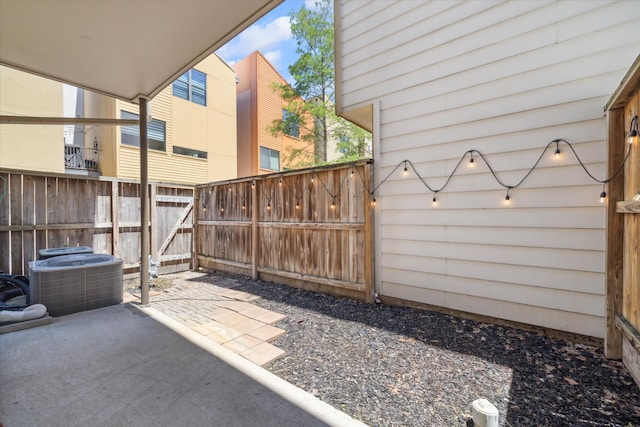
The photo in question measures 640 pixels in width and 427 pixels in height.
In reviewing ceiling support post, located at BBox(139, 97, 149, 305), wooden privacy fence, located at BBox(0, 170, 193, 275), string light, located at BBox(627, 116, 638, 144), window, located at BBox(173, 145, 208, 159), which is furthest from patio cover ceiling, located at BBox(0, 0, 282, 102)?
window, located at BBox(173, 145, 208, 159)

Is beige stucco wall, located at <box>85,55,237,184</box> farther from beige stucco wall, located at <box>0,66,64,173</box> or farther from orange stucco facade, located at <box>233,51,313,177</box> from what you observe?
beige stucco wall, located at <box>0,66,64,173</box>

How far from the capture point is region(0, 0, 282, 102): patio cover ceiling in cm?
193

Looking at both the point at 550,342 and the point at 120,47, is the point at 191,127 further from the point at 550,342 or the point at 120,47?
the point at 550,342

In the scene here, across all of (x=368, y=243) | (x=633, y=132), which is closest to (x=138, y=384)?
(x=368, y=243)

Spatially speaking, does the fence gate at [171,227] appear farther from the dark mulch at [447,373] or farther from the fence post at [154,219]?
the dark mulch at [447,373]

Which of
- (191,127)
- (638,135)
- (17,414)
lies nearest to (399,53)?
(638,135)

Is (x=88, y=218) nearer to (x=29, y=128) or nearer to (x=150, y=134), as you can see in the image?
(x=29, y=128)

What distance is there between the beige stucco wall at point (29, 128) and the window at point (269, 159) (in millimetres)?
6868

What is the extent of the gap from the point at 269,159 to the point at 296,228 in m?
8.82

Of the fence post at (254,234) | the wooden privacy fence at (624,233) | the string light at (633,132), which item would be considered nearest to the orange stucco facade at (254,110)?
the fence post at (254,234)

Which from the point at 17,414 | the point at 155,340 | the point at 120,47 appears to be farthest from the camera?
the point at 155,340

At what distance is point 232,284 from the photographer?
16.8ft

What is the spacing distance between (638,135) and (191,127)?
10.7m

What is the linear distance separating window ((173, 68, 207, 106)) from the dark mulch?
9.34 metres
